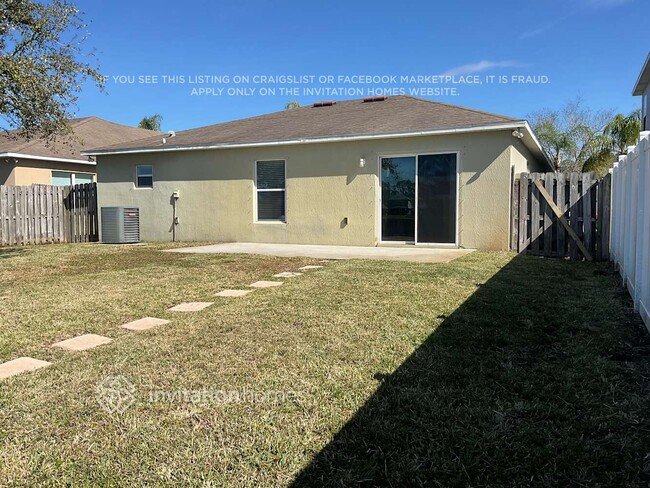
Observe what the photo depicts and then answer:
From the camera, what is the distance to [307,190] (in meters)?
11.7

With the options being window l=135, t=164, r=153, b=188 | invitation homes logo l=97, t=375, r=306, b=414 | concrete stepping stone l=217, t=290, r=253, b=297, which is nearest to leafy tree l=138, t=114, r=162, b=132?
window l=135, t=164, r=153, b=188

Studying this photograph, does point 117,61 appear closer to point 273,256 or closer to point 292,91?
point 292,91

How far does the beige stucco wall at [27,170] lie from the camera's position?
52.1ft

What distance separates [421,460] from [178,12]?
45.0 feet

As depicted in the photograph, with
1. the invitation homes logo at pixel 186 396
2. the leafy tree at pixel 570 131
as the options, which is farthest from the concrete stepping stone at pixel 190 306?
the leafy tree at pixel 570 131

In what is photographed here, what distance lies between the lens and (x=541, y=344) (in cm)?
357

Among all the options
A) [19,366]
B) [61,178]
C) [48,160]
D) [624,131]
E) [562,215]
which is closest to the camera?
[19,366]

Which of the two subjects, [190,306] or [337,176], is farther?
[337,176]

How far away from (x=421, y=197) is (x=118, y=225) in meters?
8.87

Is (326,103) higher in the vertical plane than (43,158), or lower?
higher

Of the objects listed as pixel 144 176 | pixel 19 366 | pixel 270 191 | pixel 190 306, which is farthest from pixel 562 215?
pixel 144 176

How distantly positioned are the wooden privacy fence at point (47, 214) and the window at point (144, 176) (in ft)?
5.62

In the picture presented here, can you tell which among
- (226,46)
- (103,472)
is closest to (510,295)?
(103,472)

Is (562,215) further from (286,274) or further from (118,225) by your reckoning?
(118,225)
